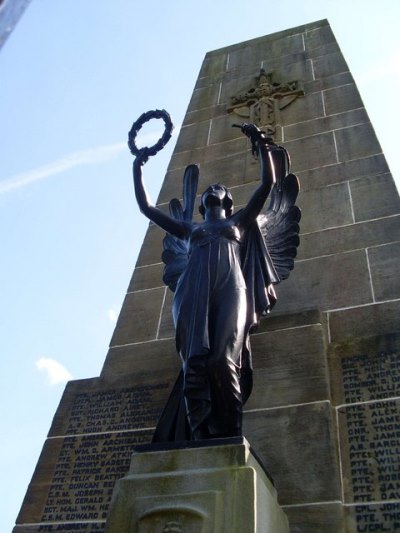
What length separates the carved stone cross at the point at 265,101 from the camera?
35.4 feet

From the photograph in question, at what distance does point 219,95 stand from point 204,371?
9.07 meters

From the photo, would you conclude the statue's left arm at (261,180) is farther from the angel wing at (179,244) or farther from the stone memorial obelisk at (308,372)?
the stone memorial obelisk at (308,372)

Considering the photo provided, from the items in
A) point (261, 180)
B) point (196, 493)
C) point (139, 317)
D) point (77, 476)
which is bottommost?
point (139, 317)

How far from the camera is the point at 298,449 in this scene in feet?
17.4

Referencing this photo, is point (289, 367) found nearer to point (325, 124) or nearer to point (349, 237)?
point (349, 237)

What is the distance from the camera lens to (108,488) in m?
5.77

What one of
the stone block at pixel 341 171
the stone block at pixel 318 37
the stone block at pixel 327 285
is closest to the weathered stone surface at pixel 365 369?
the stone block at pixel 327 285

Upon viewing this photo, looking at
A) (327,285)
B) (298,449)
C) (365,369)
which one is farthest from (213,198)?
(298,449)

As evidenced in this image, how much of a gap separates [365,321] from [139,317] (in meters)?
3.10

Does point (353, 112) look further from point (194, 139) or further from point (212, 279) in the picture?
point (212, 279)

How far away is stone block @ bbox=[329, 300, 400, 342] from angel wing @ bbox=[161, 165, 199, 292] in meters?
1.81

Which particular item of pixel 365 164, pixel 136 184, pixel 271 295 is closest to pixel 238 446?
pixel 271 295

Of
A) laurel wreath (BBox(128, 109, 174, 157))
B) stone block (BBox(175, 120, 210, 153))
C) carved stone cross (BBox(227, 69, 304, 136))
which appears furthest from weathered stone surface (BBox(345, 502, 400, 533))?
stone block (BBox(175, 120, 210, 153))

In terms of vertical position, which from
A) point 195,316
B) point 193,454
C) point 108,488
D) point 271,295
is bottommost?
point 108,488
